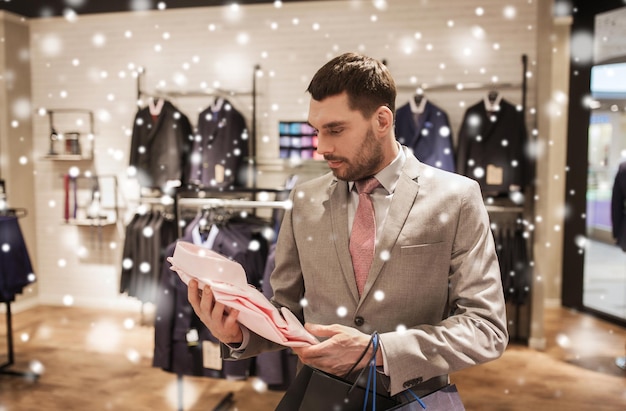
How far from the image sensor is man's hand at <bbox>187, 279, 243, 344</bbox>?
3.80 ft

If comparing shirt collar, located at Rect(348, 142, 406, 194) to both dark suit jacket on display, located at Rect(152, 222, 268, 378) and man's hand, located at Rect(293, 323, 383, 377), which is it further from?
dark suit jacket on display, located at Rect(152, 222, 268, 378)

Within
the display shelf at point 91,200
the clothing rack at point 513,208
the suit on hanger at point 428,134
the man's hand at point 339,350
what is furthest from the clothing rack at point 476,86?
the man's hand at point 339,350

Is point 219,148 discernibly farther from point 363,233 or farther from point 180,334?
point 363,233

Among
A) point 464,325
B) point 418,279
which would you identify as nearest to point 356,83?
point 418,279

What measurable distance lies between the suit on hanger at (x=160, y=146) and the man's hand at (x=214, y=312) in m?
3.57

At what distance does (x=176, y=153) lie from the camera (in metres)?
4.60

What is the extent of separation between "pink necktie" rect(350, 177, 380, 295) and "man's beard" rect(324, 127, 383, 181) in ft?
0.15

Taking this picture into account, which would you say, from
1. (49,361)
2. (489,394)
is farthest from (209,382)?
(489,394)

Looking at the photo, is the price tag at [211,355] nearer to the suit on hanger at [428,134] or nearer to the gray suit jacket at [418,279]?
the gray suit jacket at [418,279]

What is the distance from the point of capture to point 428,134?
13.8ft

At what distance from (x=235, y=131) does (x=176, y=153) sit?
1.79ft

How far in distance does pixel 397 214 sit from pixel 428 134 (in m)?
3.12

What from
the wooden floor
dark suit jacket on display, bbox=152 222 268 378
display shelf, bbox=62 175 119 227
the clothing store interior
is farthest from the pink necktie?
display shelf, bbox=62 175 119 227

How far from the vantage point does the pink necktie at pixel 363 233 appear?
123 cm
